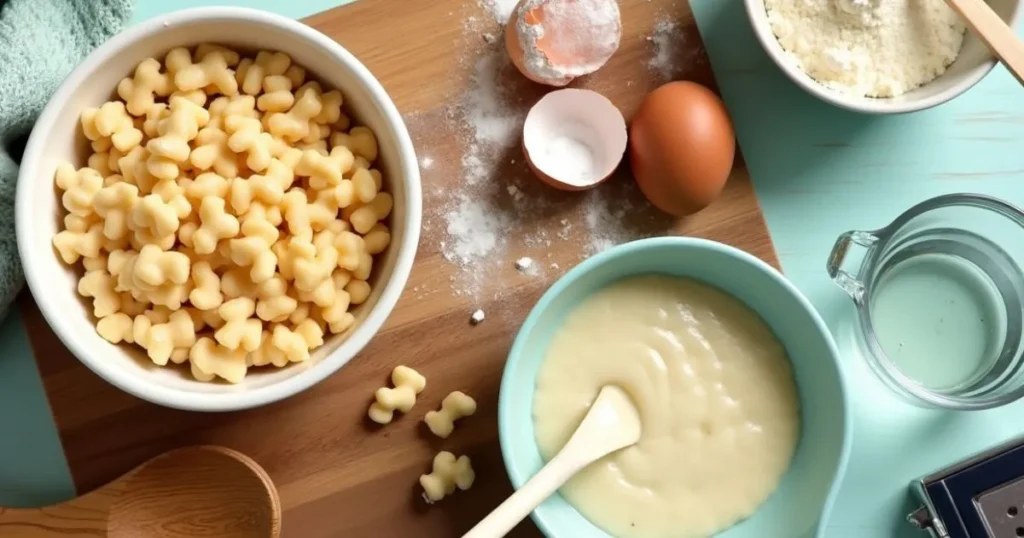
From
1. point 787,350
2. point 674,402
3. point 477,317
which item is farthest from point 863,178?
point 477,317

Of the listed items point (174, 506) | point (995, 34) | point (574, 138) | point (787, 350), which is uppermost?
point (995, 34)

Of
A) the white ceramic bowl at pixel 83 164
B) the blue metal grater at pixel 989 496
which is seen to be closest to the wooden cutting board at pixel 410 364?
the white ceramic bowl at pixel 83 164

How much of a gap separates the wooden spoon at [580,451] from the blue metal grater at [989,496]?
1.00 feet

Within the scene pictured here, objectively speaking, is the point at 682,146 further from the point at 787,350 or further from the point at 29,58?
the point at 29,58

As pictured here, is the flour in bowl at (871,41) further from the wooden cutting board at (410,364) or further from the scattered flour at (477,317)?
the scattered flour at (477,317)

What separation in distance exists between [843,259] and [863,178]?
0.11 metres

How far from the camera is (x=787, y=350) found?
33.9 inches

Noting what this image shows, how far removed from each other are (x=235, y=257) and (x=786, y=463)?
0.54 meters

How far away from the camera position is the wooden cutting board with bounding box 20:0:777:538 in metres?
0.88

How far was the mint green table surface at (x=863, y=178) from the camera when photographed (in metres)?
0.92

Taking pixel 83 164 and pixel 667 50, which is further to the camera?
pixel 667 50

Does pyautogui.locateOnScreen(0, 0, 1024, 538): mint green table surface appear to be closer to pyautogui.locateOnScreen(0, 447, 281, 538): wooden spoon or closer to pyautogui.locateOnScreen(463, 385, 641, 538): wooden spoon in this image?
pyautogui.locateOnScreen(463, 385, 641, 538): wooden spoon

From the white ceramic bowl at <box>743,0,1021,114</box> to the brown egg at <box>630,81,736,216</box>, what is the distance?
7 cm

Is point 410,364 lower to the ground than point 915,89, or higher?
lower
